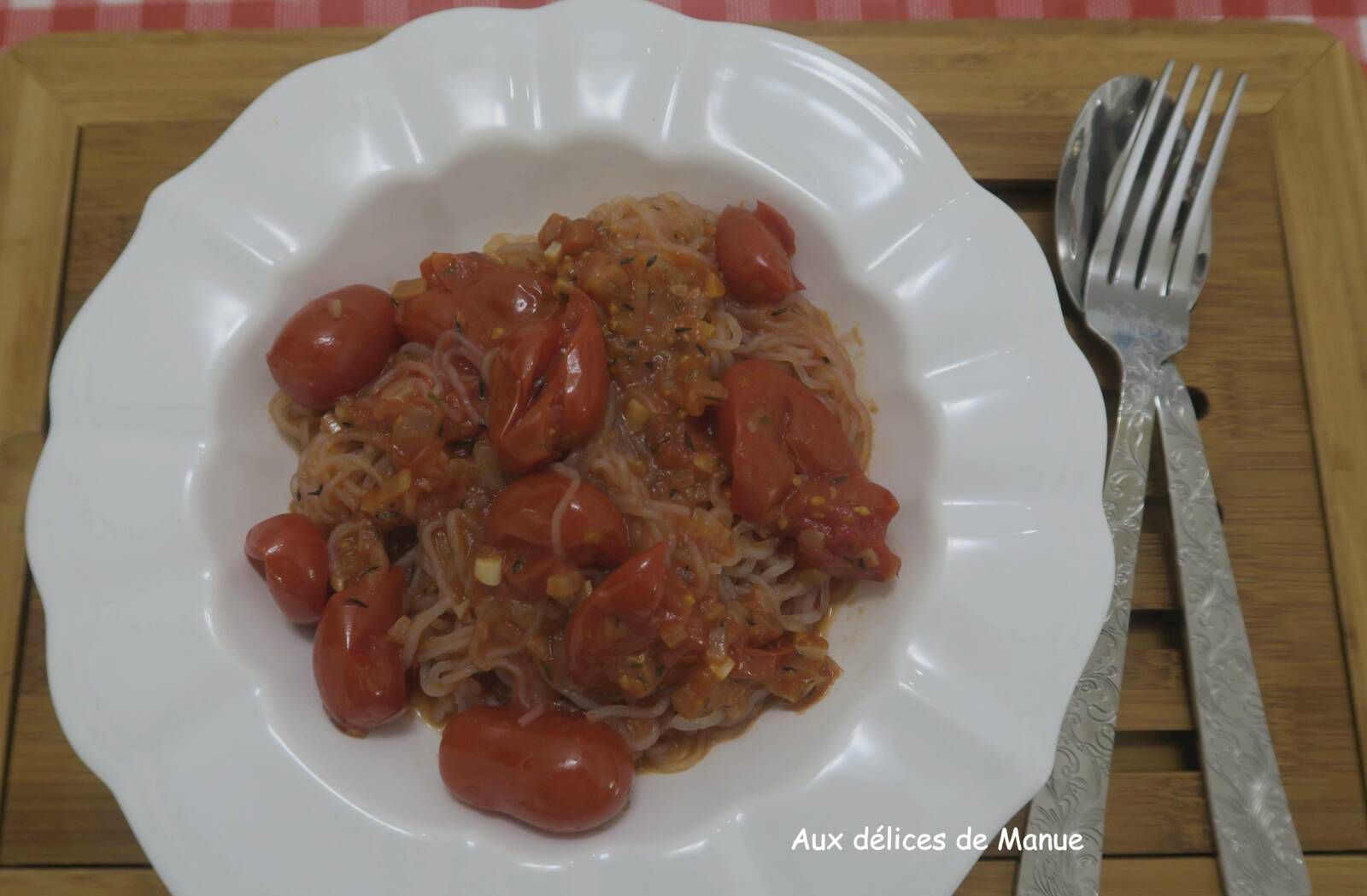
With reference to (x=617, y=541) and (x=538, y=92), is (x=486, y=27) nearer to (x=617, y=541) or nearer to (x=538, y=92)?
(x=538, y=92)

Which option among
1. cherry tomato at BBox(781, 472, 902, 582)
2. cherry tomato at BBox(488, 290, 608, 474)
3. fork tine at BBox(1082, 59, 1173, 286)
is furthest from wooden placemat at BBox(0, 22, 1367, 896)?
cherry tomato at BBox(488, 290, 608, 474)

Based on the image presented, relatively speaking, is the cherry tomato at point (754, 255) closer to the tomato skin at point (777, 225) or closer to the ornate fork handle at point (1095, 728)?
the tomato skin at point (777, 225)

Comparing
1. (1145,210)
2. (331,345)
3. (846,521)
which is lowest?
(846,521)

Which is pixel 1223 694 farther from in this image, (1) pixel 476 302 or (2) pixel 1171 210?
(1) pixel 476 302

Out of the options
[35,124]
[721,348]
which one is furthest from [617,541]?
[35,124]

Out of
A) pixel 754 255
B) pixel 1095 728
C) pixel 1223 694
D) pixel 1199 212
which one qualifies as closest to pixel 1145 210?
pixel 1199 212

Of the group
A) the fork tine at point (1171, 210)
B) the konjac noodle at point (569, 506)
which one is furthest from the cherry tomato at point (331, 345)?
the fork tine at point (1171, 210)
